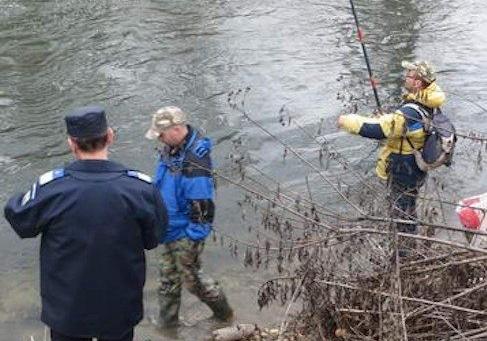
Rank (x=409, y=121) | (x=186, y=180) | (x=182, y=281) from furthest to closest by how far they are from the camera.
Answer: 1. (x=409, y=121)
2. (x=182, y=281)
3. (x=186, y=180)

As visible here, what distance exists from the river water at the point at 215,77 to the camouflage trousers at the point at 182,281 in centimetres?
24

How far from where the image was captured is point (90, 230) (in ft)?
12.8

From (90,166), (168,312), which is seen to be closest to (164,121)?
(90,166)

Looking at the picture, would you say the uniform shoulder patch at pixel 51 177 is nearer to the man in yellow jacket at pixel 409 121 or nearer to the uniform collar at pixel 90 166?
the uniform collar at pixel 90 166

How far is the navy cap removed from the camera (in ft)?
12.5

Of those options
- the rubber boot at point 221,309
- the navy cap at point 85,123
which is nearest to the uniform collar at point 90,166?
the navy cap at point 85,123

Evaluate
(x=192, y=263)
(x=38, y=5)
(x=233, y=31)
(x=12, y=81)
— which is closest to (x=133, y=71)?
(x=12, y=81)

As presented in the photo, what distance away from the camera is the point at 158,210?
13.5 feet

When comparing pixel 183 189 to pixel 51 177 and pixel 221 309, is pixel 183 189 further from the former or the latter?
pixel 51 177

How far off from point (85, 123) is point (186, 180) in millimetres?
1732

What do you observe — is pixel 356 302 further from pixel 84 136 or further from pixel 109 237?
pixel 84 136

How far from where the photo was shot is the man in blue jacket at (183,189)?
5410 millimetres

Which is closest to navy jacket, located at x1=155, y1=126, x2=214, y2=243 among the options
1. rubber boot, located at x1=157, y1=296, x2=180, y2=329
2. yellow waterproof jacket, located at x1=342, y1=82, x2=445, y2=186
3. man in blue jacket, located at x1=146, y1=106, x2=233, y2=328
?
man in blue jacket, located at x1=146, y1=106, x2=233, y2=328

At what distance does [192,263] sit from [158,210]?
1.82m
